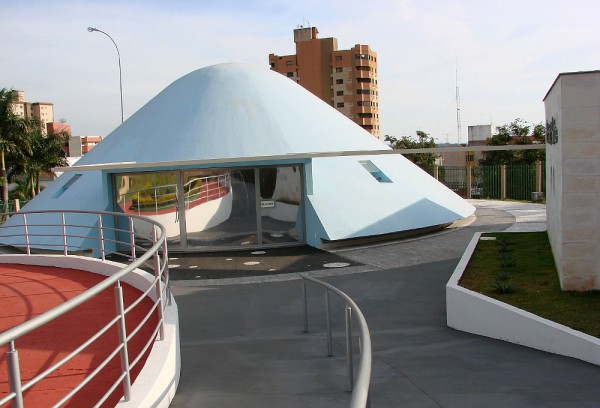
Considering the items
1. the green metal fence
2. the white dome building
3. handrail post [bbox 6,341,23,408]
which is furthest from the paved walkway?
the green metal fence

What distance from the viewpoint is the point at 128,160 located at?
16.9 m

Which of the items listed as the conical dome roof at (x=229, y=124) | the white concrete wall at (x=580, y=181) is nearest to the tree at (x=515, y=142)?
the conical dome roof at (x=229, y=124)

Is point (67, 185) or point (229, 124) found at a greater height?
point (229, 124)

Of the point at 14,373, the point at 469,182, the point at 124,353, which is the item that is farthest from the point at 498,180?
the point at 14,373

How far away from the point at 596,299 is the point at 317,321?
4.22 meters

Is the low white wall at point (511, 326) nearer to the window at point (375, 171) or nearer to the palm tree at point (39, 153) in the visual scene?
the window at point (375, 171)

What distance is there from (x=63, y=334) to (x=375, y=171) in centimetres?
1383

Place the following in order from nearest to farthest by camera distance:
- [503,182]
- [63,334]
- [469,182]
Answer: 1. [63,334]
2. [503,182]
3. [469,182]

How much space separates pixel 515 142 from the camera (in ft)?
127

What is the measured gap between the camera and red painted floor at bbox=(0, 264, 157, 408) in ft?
16.1

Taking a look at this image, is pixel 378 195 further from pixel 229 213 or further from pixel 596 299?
pixel 596 299

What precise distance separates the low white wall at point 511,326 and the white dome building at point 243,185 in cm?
734

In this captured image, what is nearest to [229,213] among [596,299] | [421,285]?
[421,285]

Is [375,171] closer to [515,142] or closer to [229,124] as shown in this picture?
[229,124]
